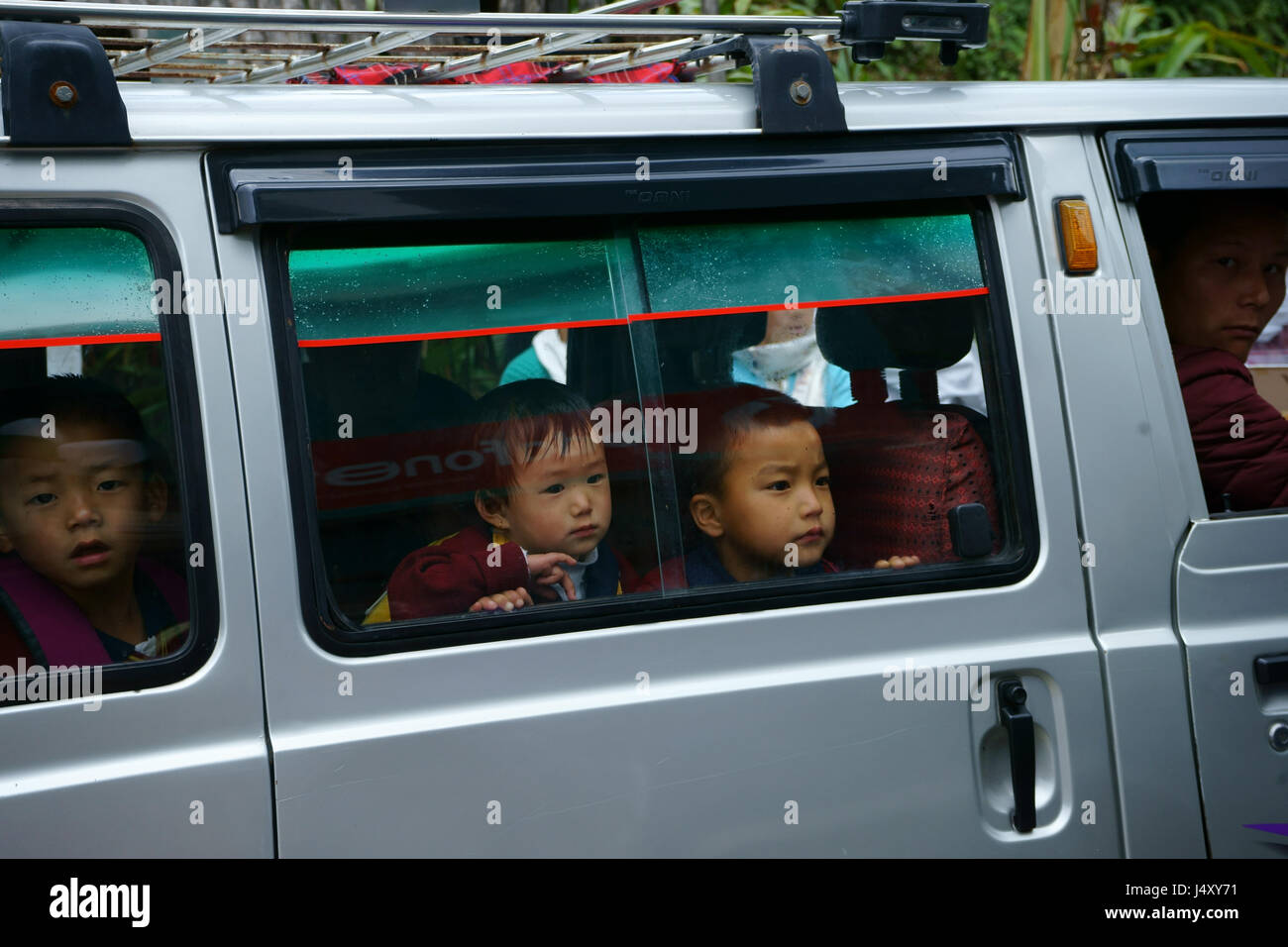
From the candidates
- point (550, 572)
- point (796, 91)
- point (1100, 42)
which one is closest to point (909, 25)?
point (796, 91)

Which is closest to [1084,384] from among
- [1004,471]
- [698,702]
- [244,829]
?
[1004,471]

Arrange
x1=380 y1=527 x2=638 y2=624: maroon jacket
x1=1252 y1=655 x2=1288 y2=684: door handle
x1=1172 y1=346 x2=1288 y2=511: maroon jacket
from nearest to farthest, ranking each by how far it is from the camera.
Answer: x1=380 y1=527 x2=638 y2=624: maroon jacket → x1=1252 y1=655 x2=1288 y2=684: door handle → x1=1172 y1=346 x2=1288 y2=511: maroon jacket

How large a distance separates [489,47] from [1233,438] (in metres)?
1.69

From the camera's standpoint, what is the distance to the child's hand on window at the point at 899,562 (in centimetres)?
223

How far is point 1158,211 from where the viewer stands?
2611 millimetres

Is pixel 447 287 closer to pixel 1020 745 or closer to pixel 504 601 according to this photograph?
pixel 504 601

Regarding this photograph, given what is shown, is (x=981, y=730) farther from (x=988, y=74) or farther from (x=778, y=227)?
(x=988, y=74)

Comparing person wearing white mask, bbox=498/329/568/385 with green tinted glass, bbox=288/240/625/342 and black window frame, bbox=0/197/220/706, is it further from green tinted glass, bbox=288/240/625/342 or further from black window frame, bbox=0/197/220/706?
black window frame, bbox=0/197/220/706

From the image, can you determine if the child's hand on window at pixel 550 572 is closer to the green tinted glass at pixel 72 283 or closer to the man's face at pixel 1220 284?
the green tinted glass at pixel 72 283

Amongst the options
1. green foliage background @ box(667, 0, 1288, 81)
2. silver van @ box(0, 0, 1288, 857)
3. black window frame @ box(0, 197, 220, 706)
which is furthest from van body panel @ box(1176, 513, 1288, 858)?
green foliage background @ box(667, 0, 1288, 81)

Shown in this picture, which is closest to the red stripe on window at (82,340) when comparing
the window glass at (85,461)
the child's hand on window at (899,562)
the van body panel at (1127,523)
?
the window glass at (85,461)

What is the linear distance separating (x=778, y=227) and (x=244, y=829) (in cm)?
135

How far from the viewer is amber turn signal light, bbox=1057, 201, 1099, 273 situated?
222cm

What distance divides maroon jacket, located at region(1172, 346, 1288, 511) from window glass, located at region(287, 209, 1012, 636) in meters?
0.52
